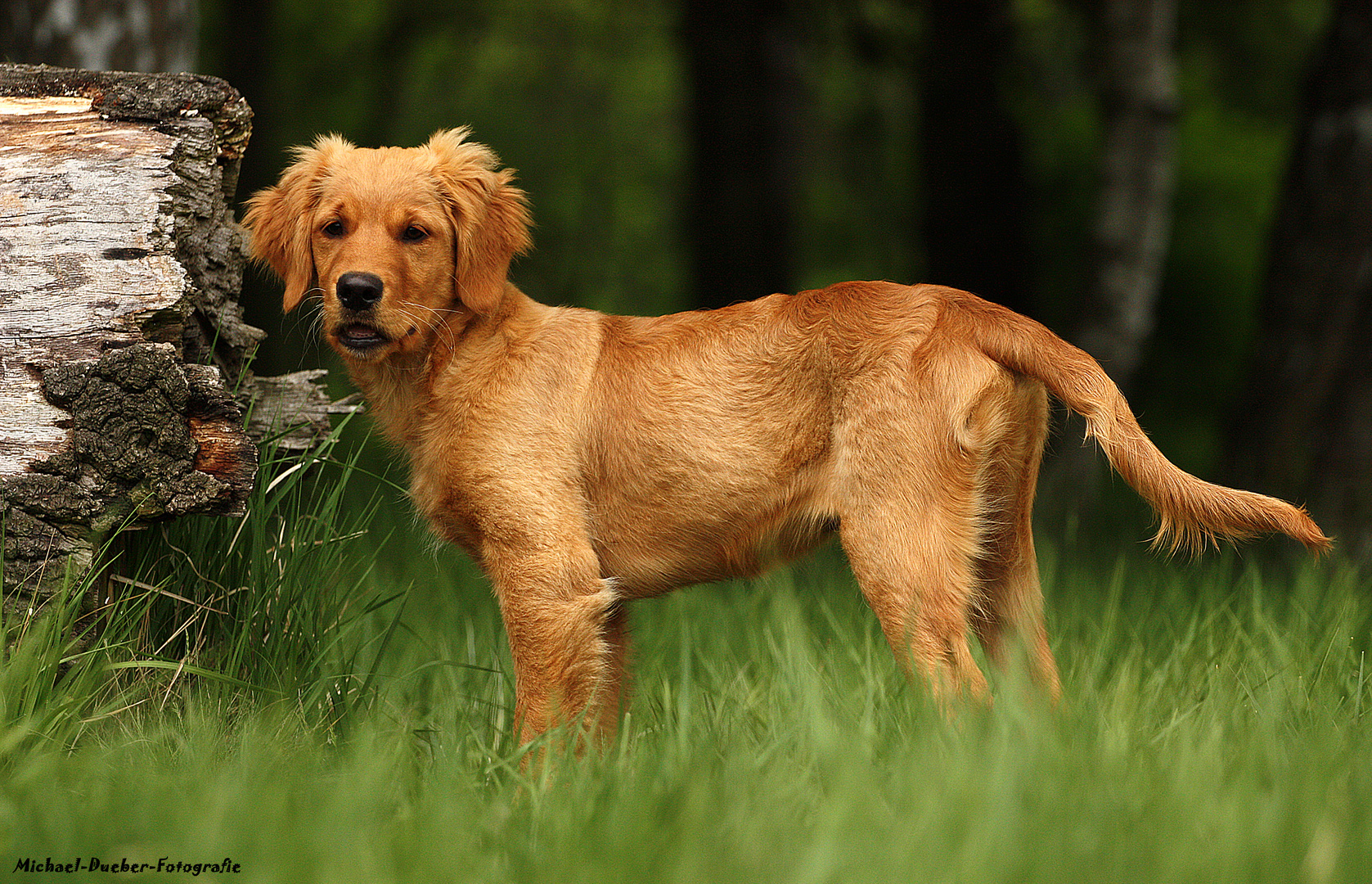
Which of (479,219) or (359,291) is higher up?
(479,219)

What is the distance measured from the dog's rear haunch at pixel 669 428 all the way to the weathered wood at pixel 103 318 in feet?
1.25

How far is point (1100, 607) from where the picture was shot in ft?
17.0

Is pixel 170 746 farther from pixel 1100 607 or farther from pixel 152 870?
pixel 1100 607

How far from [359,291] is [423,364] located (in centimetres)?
40

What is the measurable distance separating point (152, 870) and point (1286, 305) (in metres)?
6.41

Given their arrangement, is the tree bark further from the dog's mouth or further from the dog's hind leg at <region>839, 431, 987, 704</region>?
the dog's mouth

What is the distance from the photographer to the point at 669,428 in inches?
148

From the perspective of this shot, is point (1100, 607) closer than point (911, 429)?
No

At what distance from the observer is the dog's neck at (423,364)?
12.7ft

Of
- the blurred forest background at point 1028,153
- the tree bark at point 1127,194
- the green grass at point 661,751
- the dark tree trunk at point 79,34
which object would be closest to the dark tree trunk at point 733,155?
the blurred forest background at point 1028,153

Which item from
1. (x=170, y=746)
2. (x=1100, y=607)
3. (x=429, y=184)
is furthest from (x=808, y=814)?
(x=1100, y=607)

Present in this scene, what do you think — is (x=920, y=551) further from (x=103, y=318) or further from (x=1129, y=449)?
(x=103, y=318)

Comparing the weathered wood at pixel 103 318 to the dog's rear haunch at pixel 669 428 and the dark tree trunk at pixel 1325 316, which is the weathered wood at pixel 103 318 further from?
the dark tree trunk at pixel 1325 316

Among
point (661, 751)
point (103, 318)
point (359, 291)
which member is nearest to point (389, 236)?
point (359, 291)
